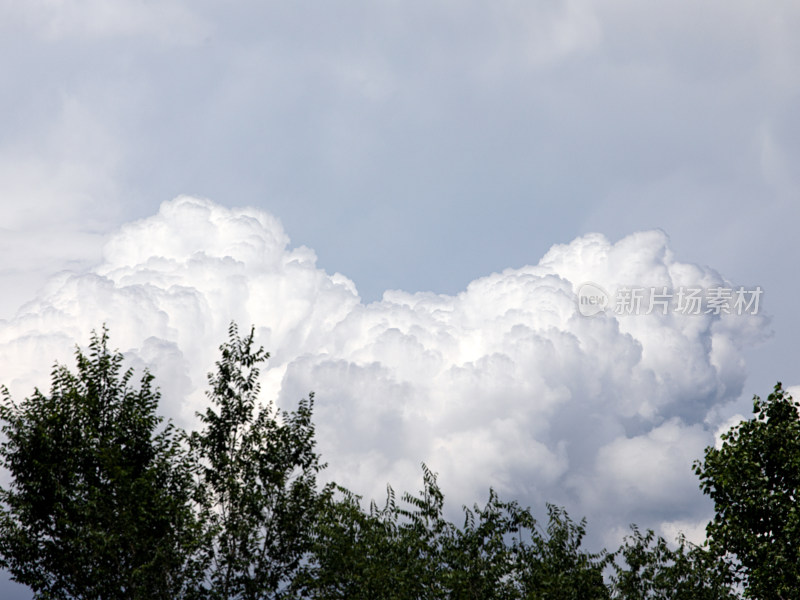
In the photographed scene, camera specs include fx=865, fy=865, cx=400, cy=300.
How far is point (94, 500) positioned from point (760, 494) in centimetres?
1891

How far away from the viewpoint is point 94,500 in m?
24.0

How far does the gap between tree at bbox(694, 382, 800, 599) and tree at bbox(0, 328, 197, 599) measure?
15553 millimetres

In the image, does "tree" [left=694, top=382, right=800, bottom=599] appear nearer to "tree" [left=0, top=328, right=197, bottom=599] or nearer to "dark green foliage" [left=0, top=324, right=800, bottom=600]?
"dark green foliage" [left=0, top=324, right=800, bottom=600]

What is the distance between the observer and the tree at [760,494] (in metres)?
24.0

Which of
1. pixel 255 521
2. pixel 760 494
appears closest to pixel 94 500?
pixel 255 521

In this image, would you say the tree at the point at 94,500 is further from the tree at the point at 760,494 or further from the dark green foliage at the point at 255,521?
the tree at the point at 760,494

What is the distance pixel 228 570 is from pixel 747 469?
15.4 m

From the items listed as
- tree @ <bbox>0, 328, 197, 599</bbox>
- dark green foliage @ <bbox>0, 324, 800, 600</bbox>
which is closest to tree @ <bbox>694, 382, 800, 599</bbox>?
dark green foliage @ <bbox>0, 324, 800, 600</bbox>

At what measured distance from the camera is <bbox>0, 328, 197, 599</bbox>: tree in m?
24.0

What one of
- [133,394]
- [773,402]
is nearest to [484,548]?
[773,402]

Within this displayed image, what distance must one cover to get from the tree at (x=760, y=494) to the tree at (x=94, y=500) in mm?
15553

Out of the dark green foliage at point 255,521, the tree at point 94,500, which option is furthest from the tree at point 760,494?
the tree at point 94,500

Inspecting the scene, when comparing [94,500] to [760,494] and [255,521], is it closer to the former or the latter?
[255,521]

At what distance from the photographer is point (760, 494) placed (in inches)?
983
